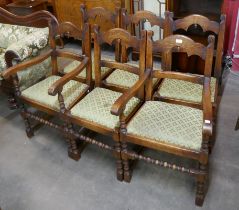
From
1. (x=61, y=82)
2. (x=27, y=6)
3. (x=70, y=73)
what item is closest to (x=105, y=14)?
(x=70, y=73)

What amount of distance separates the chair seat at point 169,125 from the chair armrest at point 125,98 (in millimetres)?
151

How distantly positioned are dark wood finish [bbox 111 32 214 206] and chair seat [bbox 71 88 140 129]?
111 mm

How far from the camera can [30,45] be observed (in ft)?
7.44

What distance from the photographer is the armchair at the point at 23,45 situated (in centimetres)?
220

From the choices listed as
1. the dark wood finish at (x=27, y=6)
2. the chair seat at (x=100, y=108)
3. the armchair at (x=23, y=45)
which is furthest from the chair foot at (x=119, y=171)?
the dark wood finish at (x=27, y=6)

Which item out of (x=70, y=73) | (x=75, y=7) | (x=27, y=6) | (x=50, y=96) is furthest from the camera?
(x=27, y=6)

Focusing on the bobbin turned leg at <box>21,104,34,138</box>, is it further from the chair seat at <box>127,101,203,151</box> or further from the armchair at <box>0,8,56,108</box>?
the chair seat at <box>127,101,203,151</box>

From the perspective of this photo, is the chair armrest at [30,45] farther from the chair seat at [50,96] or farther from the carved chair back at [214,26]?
the carved chair back at [214,26]

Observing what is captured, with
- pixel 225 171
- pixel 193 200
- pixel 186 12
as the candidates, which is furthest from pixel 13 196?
pixel 186 12

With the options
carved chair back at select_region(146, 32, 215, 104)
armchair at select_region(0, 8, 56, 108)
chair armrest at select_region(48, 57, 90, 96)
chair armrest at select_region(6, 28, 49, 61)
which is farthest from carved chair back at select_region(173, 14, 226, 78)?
chair armrest at select_region(6, 28, 49, 61)

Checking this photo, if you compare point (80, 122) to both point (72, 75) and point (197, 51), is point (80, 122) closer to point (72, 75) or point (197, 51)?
point (72, 75)

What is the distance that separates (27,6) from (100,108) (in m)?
2.53

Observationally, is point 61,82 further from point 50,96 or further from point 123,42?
point 123,42

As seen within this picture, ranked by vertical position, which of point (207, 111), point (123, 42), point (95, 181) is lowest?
point (95, 181)
